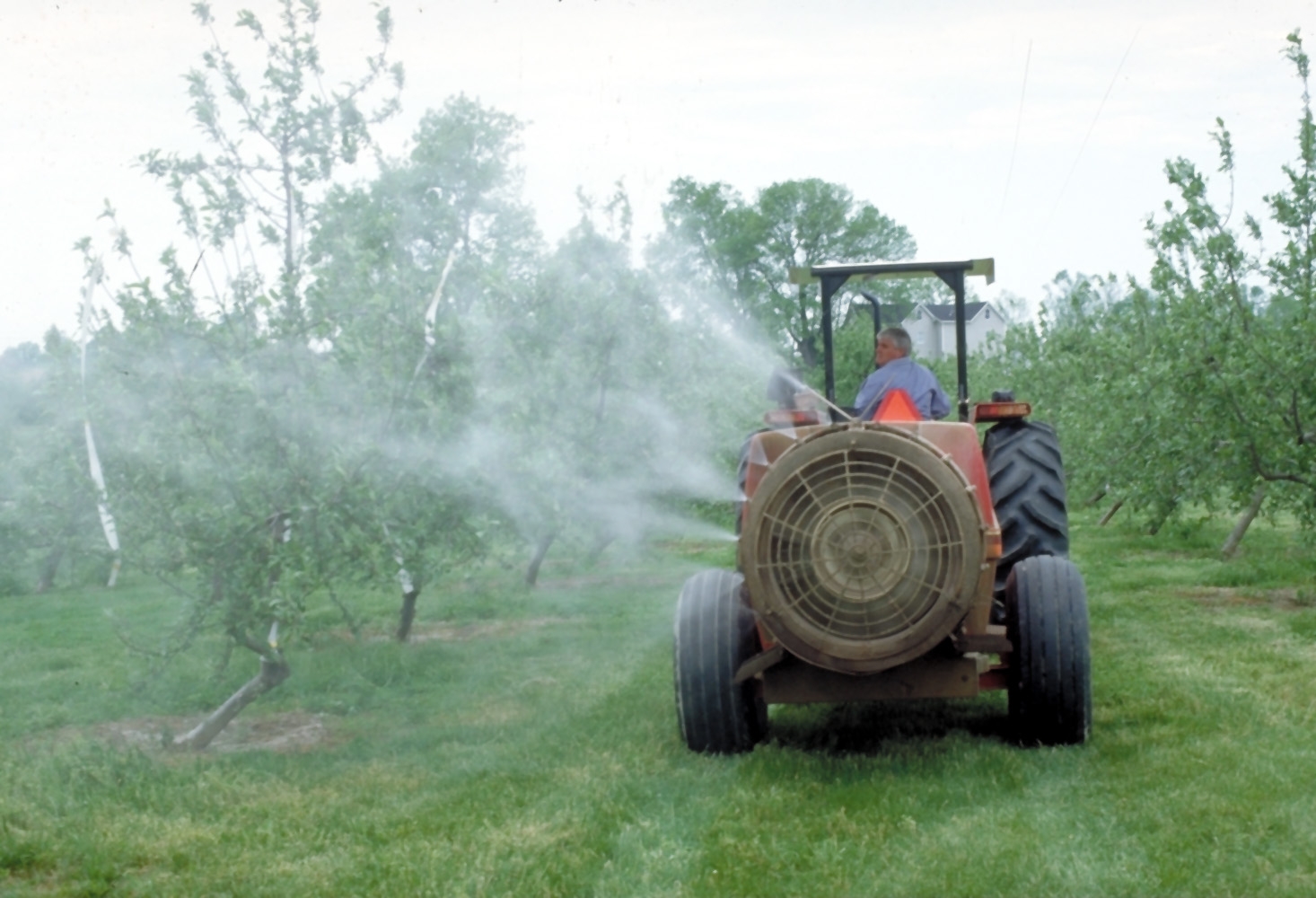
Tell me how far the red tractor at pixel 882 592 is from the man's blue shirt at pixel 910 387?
0.26 metres

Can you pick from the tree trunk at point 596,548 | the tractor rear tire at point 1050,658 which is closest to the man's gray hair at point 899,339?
the tractor rear tire at point 1050,658

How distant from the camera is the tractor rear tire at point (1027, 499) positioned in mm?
7199

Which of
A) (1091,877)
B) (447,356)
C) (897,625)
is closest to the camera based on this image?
(1091,877)

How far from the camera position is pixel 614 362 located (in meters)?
13.4

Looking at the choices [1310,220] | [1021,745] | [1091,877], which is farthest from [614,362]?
[1091,877]

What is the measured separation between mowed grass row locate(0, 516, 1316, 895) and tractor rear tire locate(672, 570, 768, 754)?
0.14 metres

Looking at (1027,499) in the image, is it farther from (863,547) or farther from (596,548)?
(596,548)

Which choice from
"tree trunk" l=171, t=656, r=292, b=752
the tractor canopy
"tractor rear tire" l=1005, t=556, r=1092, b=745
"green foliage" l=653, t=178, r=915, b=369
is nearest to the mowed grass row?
"tractor rear tire" l=1005, t=556, r=1092, b=745

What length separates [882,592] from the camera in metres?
5.88

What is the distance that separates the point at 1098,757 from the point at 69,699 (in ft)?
22.6

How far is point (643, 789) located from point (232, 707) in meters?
2.82

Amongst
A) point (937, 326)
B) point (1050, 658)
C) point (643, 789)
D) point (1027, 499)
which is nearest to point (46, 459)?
point (643, 789)

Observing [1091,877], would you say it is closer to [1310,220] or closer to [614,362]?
[1310,220]

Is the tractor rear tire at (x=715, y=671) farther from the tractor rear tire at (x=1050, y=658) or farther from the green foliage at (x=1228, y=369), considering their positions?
the green foliage at (x=1228, y=369)
